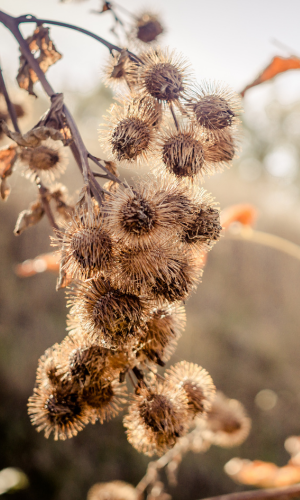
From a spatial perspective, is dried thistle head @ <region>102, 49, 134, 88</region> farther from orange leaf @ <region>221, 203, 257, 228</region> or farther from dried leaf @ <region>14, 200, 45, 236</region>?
orange leaf @ <region>221, 203, 257, 228</region>

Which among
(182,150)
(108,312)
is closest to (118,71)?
(182,150)

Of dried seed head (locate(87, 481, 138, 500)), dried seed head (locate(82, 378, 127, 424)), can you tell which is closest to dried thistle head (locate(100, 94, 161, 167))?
dried seed head (locate(82, 378, 127, 424))

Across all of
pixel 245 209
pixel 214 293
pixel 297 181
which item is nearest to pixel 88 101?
pixel 297 181

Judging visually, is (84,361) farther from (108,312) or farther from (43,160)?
(43,160)

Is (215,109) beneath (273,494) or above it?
above

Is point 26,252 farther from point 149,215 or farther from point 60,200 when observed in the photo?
point 149,215
